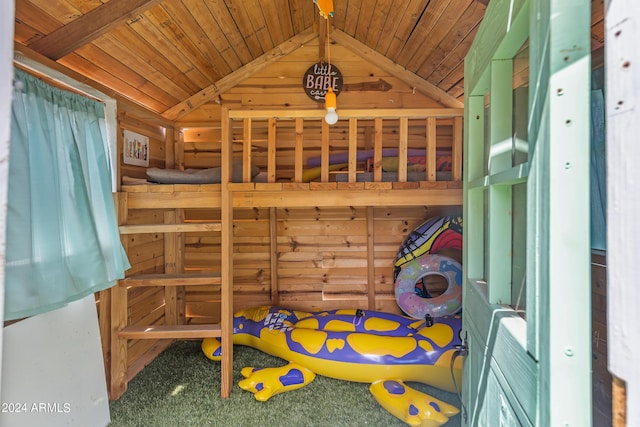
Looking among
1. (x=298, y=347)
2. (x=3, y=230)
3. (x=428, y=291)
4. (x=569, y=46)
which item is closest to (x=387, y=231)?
(x=428, y=291)

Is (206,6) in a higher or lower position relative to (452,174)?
higher

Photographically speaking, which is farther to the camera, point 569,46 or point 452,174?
point 452,174

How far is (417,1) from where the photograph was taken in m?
2.09

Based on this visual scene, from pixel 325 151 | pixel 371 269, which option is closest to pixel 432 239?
pixel 371 269

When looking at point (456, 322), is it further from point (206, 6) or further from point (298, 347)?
point (206, 6)

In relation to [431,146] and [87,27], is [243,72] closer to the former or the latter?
[87,27]

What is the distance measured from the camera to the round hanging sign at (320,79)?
9.77ft

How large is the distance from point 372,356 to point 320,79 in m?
2.37

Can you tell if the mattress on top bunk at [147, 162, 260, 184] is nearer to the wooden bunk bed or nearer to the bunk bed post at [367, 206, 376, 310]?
the wooden bunk bed

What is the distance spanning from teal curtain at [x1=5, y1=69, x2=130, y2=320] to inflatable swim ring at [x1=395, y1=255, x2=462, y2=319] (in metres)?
2.03

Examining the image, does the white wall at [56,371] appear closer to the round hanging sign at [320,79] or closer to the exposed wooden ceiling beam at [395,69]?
the round hanging sign at [320,79]

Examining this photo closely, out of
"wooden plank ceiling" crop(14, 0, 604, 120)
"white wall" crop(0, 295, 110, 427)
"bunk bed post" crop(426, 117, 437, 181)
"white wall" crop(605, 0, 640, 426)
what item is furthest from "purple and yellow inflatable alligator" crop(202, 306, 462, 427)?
"wooden plank ceiling" crop(14, 0, 604, 120)

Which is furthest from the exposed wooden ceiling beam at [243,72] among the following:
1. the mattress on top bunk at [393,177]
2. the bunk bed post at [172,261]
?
the mattress on top bunk at [393,177]

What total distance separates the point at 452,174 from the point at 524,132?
1.36 m
